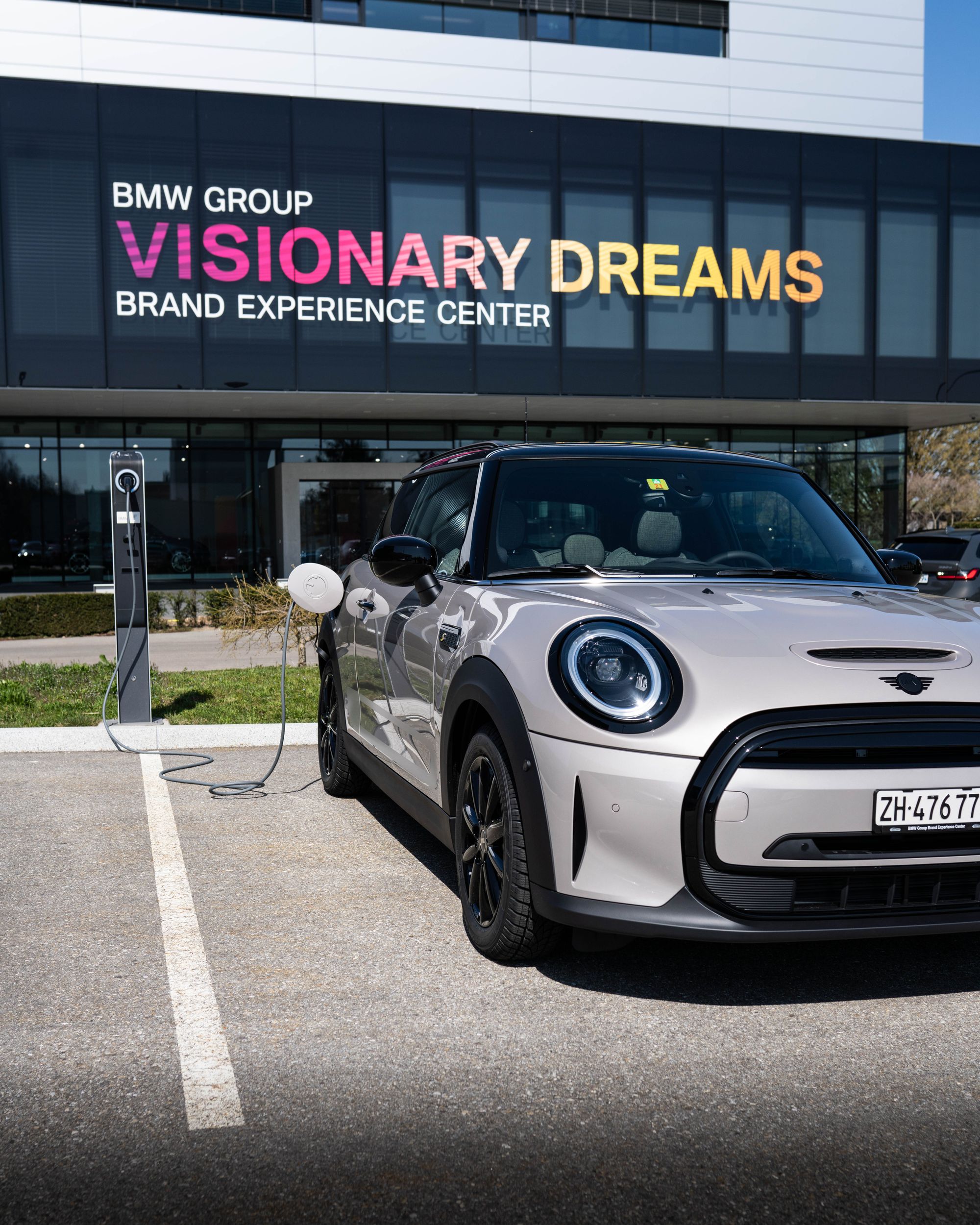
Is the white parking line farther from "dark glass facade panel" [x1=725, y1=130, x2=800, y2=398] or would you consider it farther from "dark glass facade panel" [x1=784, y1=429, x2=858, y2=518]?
"dark glass facade panel" [x1=784, y1=429, x2=858, y2=518]

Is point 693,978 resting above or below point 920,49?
below

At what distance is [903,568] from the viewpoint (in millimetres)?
4848

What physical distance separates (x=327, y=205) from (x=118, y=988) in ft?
68.2

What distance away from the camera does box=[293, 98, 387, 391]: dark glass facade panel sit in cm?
2236

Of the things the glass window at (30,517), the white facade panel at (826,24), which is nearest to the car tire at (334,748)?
the glass window at (30,517)

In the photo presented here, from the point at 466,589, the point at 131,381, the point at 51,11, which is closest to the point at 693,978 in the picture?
the point at 466,589

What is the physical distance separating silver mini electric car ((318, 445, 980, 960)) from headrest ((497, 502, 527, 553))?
1cm

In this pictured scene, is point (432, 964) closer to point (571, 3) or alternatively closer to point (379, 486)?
point (379, 486)

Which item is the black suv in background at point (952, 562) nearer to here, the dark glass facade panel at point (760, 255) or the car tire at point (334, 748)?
the car tire at point (334, 748)

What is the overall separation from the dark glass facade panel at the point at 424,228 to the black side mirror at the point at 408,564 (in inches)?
748

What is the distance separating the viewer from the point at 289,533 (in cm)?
2711

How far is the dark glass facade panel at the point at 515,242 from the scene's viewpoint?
23.1 meters

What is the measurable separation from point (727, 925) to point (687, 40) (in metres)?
33.9

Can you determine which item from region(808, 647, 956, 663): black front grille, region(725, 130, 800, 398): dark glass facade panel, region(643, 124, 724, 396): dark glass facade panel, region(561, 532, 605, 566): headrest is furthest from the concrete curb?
region(725, 130, 800, 398): dark glass facade panel
